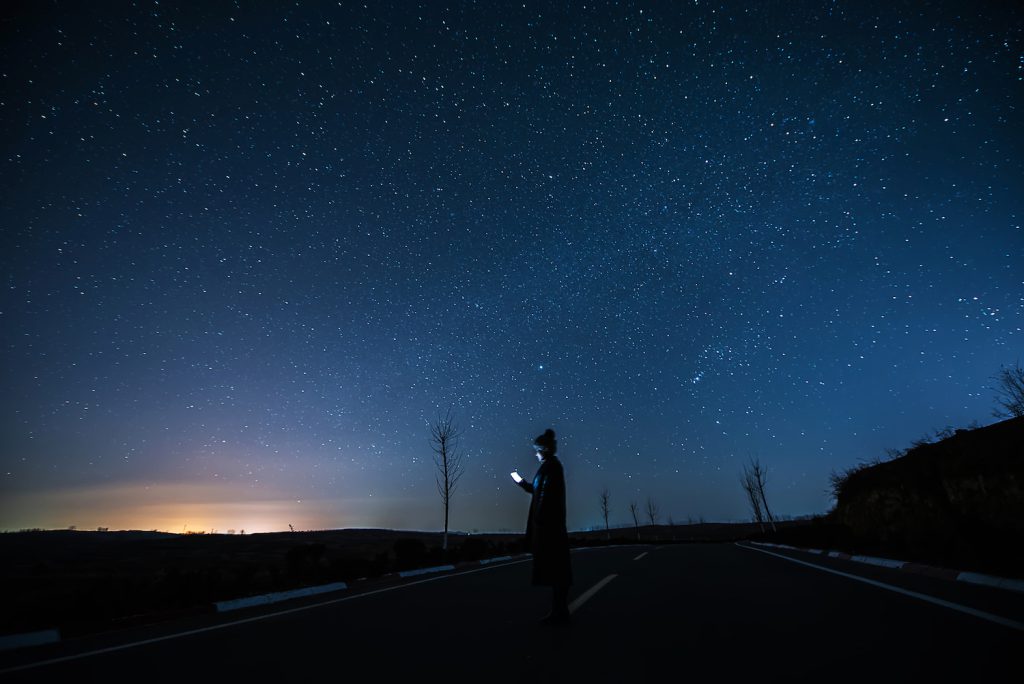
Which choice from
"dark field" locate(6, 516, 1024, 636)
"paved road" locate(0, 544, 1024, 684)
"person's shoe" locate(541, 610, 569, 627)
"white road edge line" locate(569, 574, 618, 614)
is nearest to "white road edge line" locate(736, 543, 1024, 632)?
"paved road" locate(0, 544, 1024, 684)

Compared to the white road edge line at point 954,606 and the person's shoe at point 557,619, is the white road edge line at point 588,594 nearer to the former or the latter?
the person's shoe at point 557,619

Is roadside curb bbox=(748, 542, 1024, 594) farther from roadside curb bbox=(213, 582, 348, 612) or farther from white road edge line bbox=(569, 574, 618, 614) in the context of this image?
roadside curb bbox=(213, 582, 348, 612)

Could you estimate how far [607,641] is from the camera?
12.7ft

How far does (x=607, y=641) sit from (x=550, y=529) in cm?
148

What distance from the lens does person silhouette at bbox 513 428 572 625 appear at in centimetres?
491

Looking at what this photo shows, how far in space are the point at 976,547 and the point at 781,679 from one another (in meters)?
7.03

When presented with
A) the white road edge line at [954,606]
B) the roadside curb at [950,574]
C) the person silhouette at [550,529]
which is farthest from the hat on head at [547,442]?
the roadside curb at [950,574]

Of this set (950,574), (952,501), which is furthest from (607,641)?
(952,501)

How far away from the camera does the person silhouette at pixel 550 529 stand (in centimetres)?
491

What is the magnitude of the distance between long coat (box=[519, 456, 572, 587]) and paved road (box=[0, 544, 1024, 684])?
0.48 meters

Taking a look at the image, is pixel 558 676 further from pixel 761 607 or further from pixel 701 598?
pixel 701 598

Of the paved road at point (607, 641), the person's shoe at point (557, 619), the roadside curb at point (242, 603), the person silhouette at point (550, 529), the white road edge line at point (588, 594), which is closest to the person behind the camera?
the paved road at point (607, 641)

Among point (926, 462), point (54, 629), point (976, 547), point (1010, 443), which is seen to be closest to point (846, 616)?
point (976, 547)

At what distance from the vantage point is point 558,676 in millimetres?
2969
